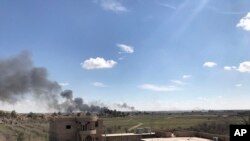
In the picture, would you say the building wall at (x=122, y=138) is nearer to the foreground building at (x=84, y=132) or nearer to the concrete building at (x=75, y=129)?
the foreground building at (x=84, y=132)

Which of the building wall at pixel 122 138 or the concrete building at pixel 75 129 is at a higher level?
the concrete building at pixel 75 129

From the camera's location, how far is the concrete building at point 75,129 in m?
52.2

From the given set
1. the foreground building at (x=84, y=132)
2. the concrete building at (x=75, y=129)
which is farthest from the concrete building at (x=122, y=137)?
the concrete building at (x=75, y=129)

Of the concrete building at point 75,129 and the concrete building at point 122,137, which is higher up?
the concrete building at point 75,129

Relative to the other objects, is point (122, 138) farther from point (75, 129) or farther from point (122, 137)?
point (75, 129)

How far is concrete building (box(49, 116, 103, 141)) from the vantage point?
171 ft

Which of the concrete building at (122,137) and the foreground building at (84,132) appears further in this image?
the concrete building at (122,137)

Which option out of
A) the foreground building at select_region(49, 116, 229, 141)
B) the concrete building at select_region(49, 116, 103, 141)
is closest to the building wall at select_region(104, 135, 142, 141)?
the foreground building at select_region(49, 116, 229, 141)

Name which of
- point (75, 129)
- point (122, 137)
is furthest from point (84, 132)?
point (122, 137)

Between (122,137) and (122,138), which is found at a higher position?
(122,137)

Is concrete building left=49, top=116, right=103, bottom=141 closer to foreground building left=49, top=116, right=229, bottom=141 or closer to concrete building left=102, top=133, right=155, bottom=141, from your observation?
foreground building left=49, top=116, right=229, bottom=141

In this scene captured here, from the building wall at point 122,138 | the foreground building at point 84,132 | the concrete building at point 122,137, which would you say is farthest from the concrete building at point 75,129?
the building wall at point 122,138

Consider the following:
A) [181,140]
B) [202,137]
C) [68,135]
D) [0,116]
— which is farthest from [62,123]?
[0,116]

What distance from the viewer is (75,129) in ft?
174
